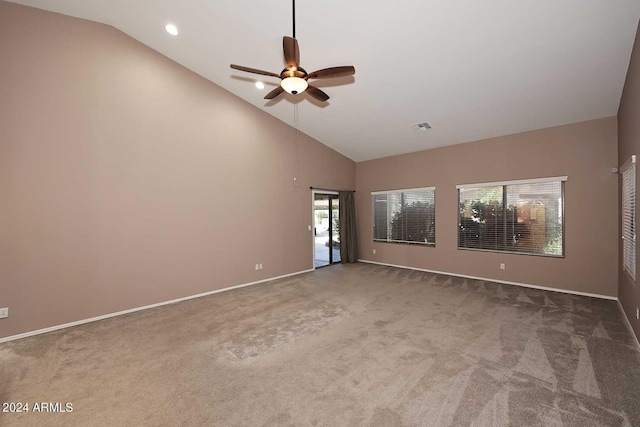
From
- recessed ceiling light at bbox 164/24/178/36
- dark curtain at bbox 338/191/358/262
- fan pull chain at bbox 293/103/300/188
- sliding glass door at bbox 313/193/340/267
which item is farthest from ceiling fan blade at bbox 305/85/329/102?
dark curtain at bbox 338/191/358/262

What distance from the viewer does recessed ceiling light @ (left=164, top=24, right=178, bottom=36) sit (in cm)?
373

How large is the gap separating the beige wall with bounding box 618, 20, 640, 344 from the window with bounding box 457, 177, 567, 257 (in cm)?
99

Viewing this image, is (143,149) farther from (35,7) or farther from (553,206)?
(553,206)

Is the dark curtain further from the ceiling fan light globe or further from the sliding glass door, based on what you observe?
the ceiling fan light globe

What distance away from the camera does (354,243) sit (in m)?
7.60

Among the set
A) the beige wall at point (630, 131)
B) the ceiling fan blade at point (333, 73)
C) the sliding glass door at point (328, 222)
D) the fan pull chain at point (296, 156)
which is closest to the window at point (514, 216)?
the beige wall at point (630, 131)

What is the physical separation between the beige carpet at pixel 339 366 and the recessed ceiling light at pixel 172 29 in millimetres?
4107

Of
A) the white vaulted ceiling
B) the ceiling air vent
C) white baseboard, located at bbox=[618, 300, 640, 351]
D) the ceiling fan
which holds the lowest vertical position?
white baseboard, located at bbox=[618, 300, 640, 351]

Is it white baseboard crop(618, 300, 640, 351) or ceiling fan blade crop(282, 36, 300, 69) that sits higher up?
ceiling fan blade crop(282, 36, 300, 69)

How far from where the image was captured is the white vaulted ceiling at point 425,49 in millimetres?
2779

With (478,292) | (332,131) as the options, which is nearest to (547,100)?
(478,292)

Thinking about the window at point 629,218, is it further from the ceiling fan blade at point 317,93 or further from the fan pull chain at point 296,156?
the fan pull chain at point 296,156

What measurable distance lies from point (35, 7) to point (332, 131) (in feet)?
15.8

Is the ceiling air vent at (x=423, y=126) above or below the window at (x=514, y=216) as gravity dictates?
above
